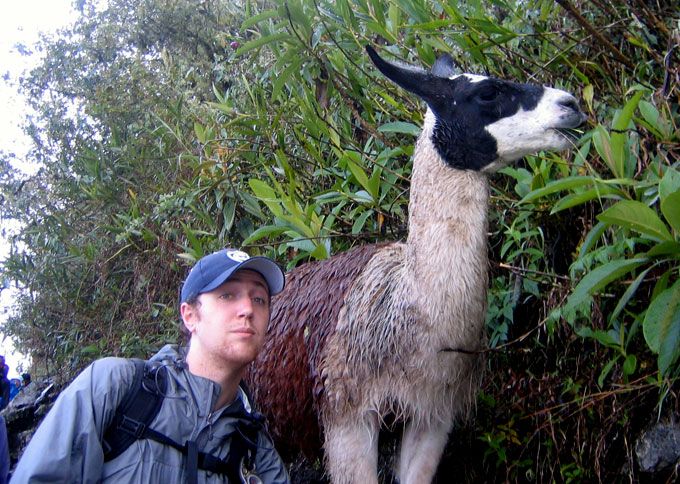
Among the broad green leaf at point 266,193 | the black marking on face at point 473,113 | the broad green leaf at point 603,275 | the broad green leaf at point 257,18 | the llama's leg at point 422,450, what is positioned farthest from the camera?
the broad green leaf at point 266,193

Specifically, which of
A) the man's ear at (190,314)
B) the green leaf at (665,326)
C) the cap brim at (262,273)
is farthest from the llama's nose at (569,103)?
the man's ear at (190,314)

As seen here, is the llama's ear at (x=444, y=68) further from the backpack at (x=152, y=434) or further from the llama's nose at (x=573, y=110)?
the backpack at (x=152, y=434)

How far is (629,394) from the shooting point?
3443 mm

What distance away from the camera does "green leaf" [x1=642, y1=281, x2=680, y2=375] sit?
2.61 m

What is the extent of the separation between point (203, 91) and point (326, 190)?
3147mm

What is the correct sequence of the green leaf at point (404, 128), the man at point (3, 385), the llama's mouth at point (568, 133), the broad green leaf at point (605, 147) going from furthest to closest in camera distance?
1. the man at point (3, 385)
2. the green leaf at point (404, 128)
3. the llama's mouth at point (568, 133)
4. the broad green leaf at point (605, 147)

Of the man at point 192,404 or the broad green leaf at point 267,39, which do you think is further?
the broad green leaf at point 267,39

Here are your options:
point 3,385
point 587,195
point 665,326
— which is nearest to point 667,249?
point 665,326

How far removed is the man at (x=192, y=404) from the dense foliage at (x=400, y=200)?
1.19 metres

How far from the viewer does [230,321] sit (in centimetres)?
264

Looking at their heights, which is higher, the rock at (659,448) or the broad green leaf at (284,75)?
the broad green leaf at (284,75)

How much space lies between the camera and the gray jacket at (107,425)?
6.93ft

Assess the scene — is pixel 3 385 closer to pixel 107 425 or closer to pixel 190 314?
pixel 190 314

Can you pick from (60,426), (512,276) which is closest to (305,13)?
(512,276)
